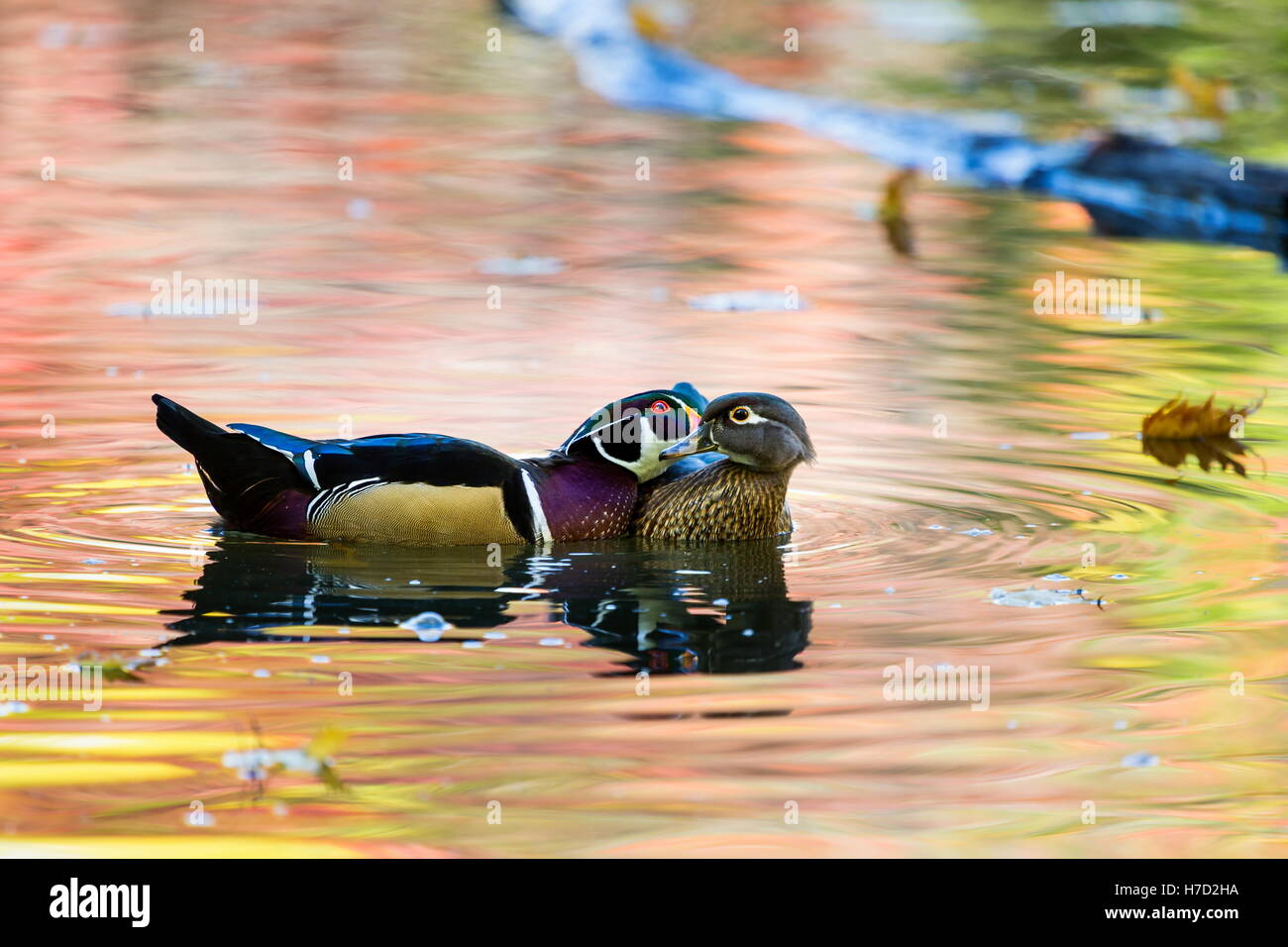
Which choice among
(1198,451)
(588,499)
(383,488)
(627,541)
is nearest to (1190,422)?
(1198,451)

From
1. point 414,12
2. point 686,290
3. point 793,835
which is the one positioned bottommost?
point 793,835

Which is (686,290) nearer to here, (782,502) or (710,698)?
(782,502)

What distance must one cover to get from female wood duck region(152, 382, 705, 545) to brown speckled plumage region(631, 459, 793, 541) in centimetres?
30

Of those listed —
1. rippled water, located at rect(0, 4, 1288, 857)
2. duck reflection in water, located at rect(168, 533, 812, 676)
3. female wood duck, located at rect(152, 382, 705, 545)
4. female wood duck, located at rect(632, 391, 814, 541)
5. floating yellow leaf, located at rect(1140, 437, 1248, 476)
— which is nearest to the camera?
rippled water, located at rect(0, 4, 1288, 857)

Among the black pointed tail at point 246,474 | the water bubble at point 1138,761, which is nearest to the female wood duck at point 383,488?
the black pointed tail at point 246,474

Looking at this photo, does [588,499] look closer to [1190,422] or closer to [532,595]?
[532,595]

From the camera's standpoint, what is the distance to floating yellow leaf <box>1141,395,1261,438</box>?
8.81 m

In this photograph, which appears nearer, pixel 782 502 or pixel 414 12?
pixel 782 502

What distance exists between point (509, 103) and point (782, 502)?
10.6 metres

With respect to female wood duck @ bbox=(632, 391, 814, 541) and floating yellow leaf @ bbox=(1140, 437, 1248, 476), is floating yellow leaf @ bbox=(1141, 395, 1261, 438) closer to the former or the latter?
floating yellow leaf @ bbox=(1140, 437, 1248, 476)

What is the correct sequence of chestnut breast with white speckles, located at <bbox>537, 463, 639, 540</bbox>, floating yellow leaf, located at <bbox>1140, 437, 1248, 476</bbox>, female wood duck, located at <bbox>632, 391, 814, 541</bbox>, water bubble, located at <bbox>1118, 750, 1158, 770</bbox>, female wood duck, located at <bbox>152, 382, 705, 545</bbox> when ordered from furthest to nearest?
floating yellow leaf, located at <bbox>1140, 437, 1248, 476</bbox> < female wood duck, located at <bbox>632, 391, 814, 541</bbox> < chestnut breast with white speckles, located at <bbox>537, 463, 639, 540</bbox> < female wood duck, located at <bbox>152, 382, 705, 545</bbox> < water bubble, located at <bbox>1118, 750, 1158, 770</bbox>

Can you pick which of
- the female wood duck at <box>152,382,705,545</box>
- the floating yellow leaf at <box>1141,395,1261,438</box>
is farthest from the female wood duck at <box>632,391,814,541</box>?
the floating yellow leaf at <box>1141,395,1261,438</box>

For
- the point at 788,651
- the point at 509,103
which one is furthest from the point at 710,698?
the point at 509,103

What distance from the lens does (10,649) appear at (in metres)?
5.71
